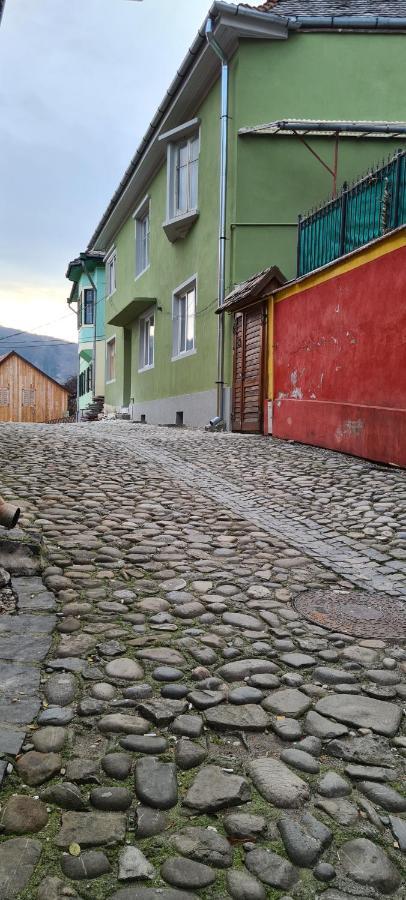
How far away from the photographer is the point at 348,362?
8.47 m

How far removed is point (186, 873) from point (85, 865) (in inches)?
9.1

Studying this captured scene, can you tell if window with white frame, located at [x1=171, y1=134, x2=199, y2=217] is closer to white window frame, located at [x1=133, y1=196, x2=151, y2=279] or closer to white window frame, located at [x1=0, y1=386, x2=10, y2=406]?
white window frame, located at [x1=133, y1=196, x2=151, y2=279]

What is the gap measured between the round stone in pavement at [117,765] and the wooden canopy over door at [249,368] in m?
9.83

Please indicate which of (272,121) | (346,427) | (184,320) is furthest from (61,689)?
(184,320)

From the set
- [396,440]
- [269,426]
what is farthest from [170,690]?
[269,426]

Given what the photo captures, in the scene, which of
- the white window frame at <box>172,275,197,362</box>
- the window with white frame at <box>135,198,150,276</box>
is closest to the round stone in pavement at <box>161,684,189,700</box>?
the white window frame at <box>172,275,197,362</box>

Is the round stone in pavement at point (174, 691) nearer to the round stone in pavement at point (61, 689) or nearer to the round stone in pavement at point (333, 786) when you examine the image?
the round stone in pavement at point (61, 689)

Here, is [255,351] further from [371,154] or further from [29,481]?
[29,481]

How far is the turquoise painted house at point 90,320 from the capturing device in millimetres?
30578

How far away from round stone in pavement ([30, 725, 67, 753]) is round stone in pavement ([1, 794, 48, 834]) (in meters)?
0.23

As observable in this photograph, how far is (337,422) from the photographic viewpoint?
862 cm

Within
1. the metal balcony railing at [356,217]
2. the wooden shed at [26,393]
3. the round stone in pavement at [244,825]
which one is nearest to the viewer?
the round stone in pavement at [244,825]

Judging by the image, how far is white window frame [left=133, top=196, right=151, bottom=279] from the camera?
19.8 m

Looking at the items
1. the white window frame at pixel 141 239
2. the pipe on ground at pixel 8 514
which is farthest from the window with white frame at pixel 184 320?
the pipe on ground at pixel 8 514
